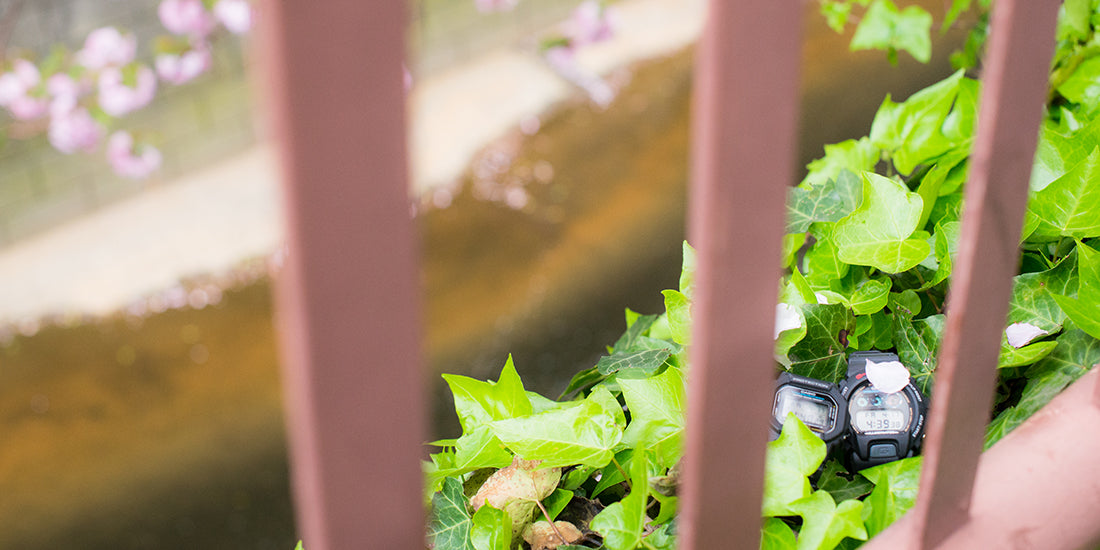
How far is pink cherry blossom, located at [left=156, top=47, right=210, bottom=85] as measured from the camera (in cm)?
329

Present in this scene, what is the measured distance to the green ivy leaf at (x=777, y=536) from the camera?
0.66 m

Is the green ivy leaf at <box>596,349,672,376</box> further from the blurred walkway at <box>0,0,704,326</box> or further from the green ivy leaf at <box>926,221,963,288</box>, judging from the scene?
the blurred walkway at <box>0,0,704,326</box>

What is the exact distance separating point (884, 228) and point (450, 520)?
424mm

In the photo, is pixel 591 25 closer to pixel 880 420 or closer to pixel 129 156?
pixel 129 156

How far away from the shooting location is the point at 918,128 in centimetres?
108

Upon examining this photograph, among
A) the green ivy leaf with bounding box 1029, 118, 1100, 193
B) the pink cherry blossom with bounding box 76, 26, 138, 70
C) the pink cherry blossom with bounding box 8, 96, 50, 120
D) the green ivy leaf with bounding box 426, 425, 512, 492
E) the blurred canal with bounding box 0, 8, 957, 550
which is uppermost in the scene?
the pink cherry blossom with bounding box 76, 26, 138, 70

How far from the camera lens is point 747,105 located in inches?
14.2

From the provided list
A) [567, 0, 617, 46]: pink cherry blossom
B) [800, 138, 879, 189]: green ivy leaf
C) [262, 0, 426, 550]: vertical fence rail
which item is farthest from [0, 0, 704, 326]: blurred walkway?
[262, 0, 426, 550]: vertical fence rail

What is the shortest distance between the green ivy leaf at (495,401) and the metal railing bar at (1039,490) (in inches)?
11.5

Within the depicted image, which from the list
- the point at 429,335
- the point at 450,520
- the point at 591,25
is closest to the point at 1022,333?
the point at 450,520

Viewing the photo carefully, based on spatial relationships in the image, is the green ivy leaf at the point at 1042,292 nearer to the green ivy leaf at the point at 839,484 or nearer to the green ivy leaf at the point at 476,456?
the green ivy leaf at the point at 839,484

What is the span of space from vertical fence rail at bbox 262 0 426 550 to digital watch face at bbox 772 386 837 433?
478 mm

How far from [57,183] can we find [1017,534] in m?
3.32

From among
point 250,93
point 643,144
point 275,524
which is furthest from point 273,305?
point 643,144
